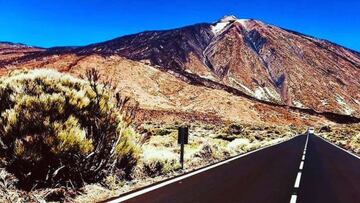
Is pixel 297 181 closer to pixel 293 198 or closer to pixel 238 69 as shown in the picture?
pixel 293 198

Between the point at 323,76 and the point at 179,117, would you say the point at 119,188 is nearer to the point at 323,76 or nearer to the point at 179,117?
the point at 179,117

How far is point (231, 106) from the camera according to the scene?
104750 millimetres

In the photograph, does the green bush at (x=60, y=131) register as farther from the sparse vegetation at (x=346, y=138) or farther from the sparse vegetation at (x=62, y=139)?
the sparse vegetation at (x=346, y=138)

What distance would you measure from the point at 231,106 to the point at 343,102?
68.0 metres

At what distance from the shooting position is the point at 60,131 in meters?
11.2

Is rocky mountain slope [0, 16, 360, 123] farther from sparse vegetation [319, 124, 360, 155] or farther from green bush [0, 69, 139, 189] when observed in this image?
green bush [0, 69, 139, 189]

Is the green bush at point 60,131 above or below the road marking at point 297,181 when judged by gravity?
above

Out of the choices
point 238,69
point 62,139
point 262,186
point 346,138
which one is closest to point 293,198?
point 262,186

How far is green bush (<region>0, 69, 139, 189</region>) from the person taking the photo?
10742 millimetres

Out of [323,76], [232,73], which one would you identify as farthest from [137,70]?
A: [323,76]

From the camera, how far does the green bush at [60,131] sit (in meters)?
10.7

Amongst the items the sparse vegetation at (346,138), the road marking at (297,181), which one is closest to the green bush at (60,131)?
the road marking at (297,181)

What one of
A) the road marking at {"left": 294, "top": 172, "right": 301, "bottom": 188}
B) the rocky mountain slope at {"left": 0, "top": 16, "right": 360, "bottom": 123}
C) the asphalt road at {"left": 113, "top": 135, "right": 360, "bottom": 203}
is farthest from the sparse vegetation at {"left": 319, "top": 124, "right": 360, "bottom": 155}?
the rocky mountain slope at {"left": 0, "top": 16, "right": 360, "bottom": 123}

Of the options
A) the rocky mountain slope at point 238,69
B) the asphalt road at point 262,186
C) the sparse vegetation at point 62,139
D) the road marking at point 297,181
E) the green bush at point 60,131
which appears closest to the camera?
the sparse vegetation at point 62,139
